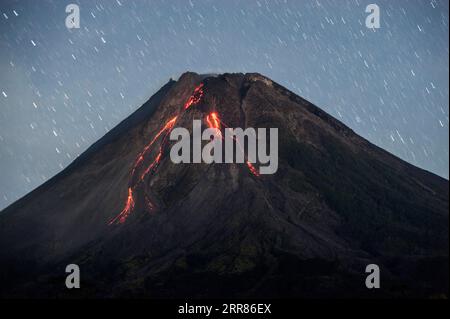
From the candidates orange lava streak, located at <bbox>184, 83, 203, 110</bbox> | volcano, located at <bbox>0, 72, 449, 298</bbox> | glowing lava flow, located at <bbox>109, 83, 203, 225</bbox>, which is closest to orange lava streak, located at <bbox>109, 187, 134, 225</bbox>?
glowing lava flow, located at <bbox>109, 83, 203, 225</bbox>

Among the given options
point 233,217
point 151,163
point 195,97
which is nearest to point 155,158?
point 151,163

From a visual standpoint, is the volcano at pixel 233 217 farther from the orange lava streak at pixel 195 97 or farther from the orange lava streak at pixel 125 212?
the orange lava streak at pixel 195 97

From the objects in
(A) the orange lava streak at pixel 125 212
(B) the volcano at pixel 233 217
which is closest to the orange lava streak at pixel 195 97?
(B) the volcano at pixel 233 217

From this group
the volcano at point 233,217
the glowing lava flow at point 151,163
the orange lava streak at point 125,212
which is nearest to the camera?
the volcano at point 233,217

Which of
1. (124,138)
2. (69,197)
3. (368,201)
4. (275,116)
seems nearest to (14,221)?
(69,197)

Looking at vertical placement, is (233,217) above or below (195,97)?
below

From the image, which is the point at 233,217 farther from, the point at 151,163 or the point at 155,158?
the point at 155,158

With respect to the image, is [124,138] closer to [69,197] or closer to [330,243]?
[69,197]
